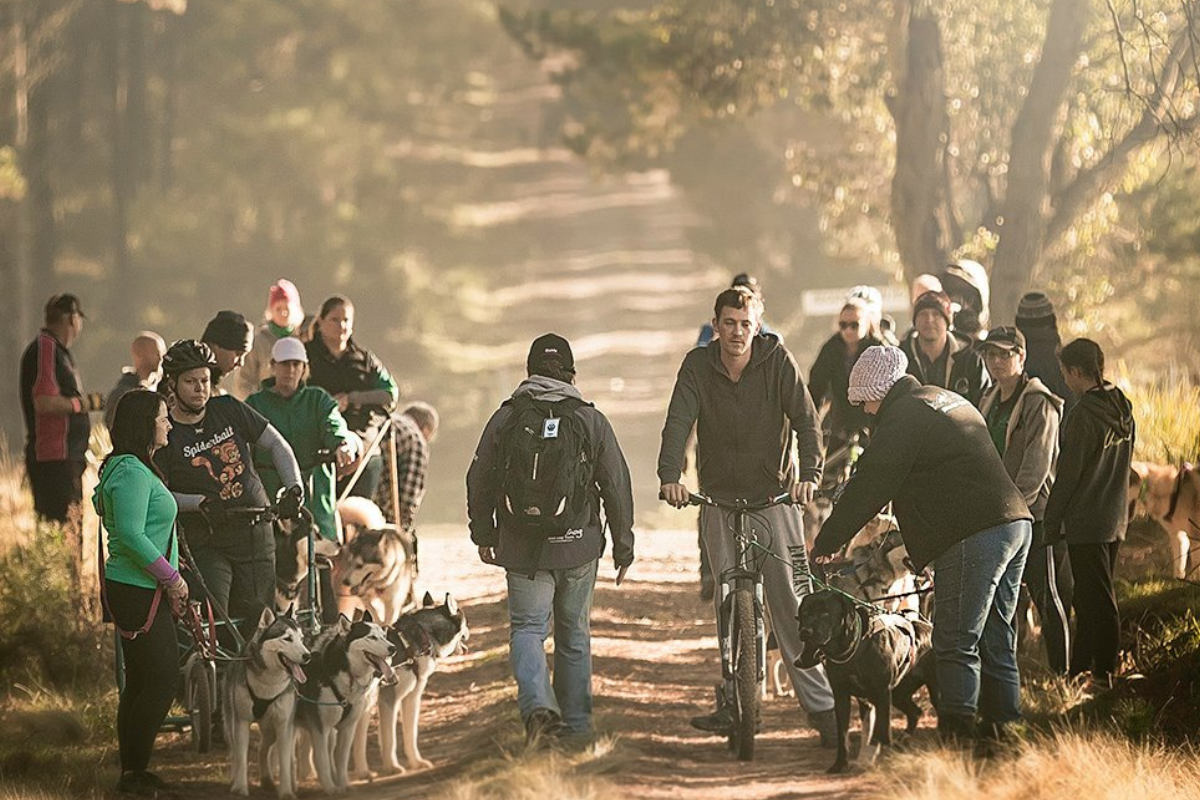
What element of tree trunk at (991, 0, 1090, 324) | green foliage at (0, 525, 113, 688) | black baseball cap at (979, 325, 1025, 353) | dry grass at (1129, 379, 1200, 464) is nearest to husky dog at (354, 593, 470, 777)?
black baseball cap at (979, 325, 1025, 353)

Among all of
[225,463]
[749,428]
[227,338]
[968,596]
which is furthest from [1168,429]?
[225,463]

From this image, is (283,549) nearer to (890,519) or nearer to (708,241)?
(890,519)

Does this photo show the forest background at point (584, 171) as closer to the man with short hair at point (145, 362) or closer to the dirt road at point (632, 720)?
the dirt road at point (632, 720)

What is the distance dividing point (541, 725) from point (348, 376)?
3.31 metres

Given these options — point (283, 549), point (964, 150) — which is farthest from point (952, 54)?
point (283, 549)

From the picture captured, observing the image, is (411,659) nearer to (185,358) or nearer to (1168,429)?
(185,358)

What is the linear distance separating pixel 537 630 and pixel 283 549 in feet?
6.58

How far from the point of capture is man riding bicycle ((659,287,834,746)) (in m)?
8.86

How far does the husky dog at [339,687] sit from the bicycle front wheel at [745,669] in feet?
5.39

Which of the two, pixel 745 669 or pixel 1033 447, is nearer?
pixel 745 669

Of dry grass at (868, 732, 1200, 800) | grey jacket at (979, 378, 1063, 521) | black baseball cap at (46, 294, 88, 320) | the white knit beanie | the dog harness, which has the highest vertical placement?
black baseball cap at (46, 294, 88, 320)

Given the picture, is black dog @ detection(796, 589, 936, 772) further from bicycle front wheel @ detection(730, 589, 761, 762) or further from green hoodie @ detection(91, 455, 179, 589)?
green hoodie @ detection(91, 455, 179, 589)

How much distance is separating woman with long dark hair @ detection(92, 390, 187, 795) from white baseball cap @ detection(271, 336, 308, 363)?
1796 millimetres

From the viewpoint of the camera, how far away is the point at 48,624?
39.2ft
